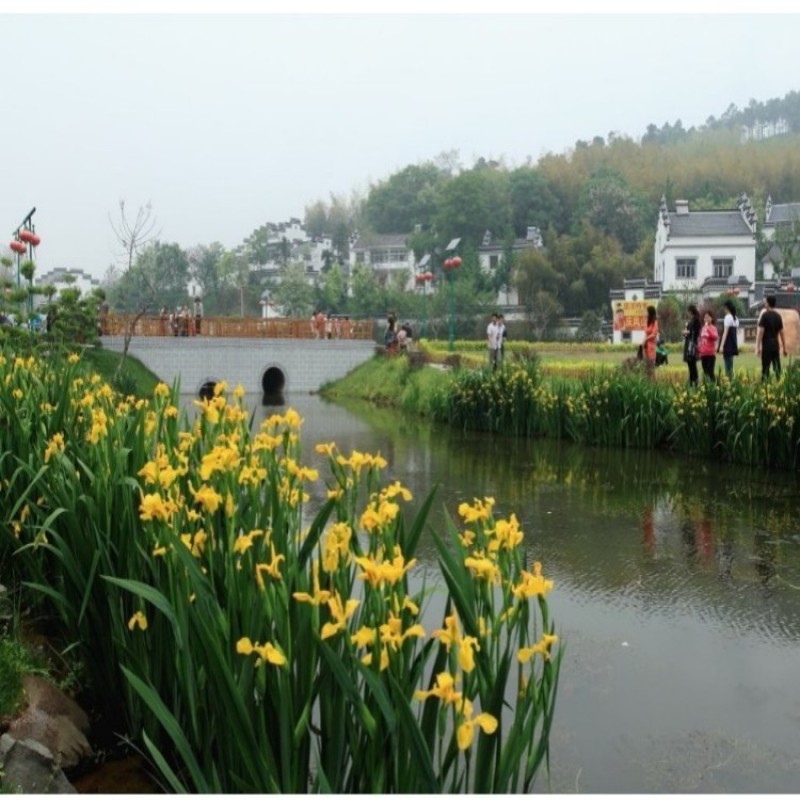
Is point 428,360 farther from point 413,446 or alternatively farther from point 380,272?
point 380,272

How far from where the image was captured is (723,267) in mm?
46656

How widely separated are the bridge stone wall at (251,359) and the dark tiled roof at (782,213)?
37361 millimetres

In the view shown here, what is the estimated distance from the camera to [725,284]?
44.1 meters

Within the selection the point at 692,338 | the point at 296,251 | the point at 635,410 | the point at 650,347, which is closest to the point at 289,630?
the point at 635,410

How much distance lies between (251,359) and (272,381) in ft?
4.36

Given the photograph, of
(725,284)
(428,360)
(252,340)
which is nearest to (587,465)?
(428,360)

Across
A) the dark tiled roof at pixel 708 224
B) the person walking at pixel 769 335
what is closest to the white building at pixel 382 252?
the dark tiled roof at pixel 708 224

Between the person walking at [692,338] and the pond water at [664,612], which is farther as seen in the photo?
the person walking at [692,338]

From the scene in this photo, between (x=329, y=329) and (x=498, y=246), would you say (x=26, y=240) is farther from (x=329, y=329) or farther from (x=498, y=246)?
(x=498, y=246)

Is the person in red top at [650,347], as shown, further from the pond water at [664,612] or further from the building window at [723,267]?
the building window at [723,267]

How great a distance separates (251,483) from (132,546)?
543 millimetres

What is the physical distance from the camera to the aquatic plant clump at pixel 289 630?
7.00ft

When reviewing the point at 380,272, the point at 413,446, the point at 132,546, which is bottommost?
the point at 413,446

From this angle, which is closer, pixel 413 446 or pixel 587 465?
pixel 587 465
